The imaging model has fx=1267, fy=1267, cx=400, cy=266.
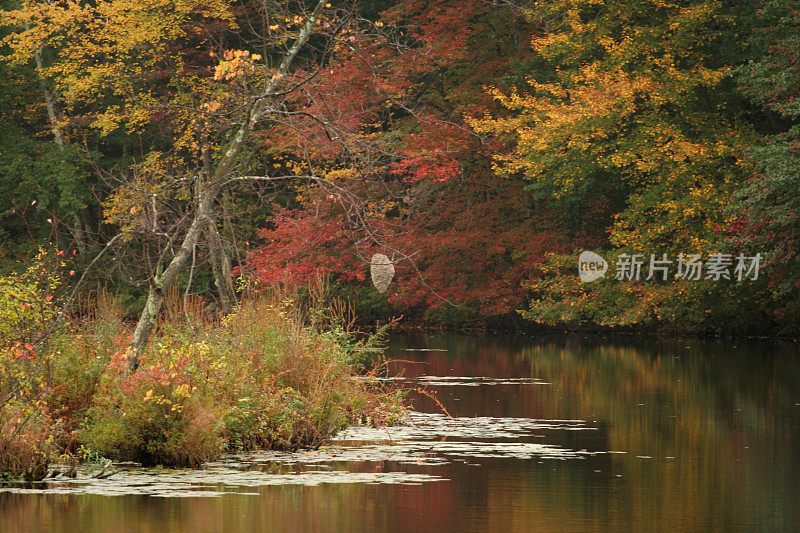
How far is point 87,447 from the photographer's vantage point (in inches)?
492

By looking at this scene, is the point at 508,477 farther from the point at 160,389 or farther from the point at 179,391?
the point at 160,389

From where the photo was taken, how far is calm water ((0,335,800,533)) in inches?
371

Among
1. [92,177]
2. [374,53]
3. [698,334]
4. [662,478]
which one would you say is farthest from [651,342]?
[662,478]

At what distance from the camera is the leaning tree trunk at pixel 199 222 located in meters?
13.7

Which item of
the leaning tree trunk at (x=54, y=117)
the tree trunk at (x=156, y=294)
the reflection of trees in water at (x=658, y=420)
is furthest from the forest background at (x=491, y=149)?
the tree trunk at (x=156, y=294)

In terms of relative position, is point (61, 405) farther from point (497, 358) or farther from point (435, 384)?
point (497, 358)

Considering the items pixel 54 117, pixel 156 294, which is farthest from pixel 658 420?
pixel 54 117

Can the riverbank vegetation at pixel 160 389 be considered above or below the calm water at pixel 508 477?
above

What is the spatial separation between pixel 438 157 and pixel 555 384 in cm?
1716

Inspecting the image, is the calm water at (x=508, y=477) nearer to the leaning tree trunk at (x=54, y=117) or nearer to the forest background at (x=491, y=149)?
the forest background at (x=491, y=149)

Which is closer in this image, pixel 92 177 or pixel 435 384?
pixel 435 384

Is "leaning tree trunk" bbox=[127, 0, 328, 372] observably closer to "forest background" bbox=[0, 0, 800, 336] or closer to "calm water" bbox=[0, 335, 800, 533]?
"calm water" bbox=[0, 335, 800, 533]

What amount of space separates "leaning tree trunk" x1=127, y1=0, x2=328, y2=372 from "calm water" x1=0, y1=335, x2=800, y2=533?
185 cm

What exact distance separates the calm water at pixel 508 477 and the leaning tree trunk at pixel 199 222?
6.08ft
